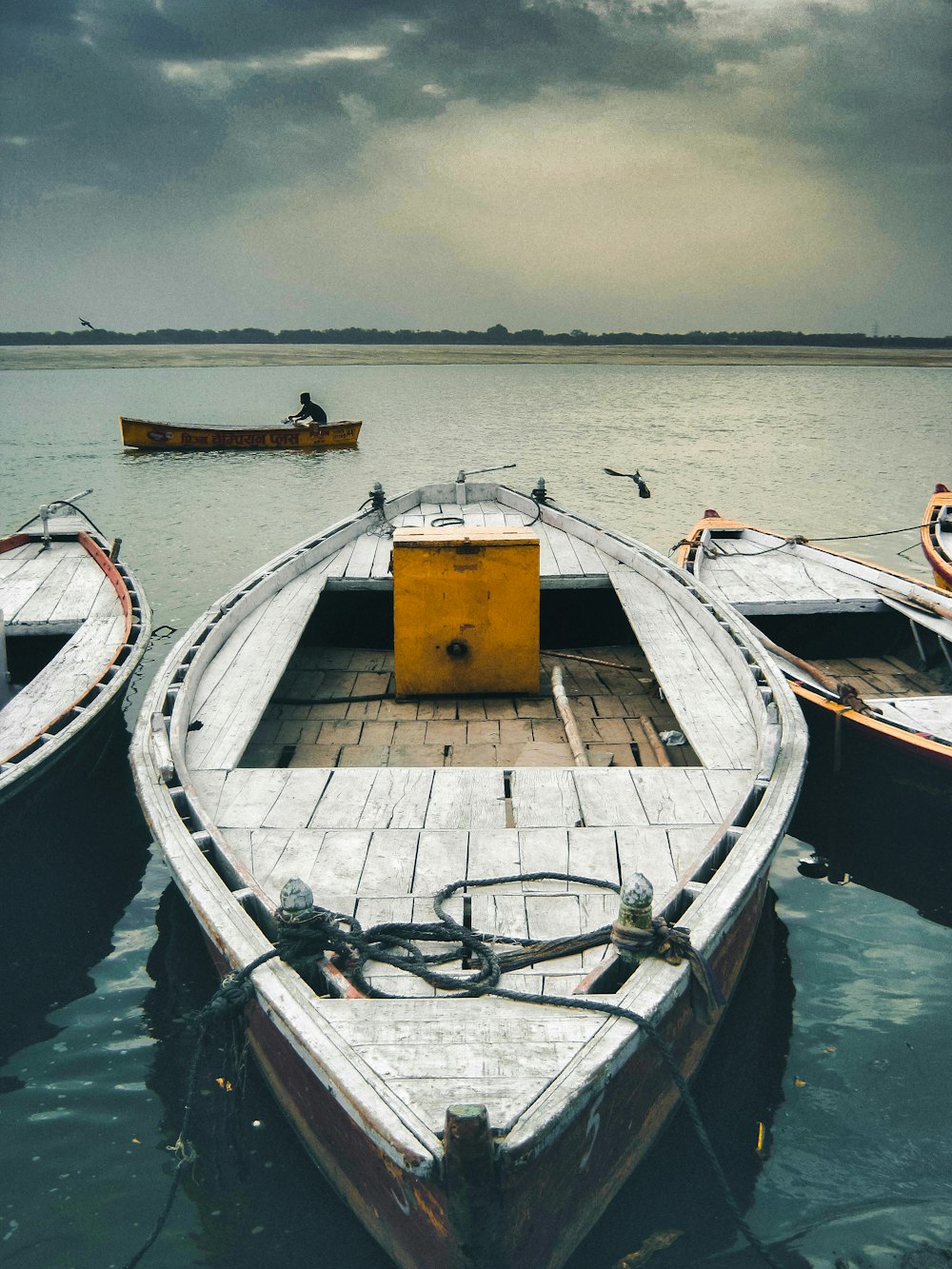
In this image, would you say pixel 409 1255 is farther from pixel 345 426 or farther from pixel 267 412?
pixel 267 412

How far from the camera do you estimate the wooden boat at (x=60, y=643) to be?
5.98m

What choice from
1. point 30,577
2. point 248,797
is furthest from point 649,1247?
point 30,577

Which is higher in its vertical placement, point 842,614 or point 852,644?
point 842,614

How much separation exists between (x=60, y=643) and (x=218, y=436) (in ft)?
79.9

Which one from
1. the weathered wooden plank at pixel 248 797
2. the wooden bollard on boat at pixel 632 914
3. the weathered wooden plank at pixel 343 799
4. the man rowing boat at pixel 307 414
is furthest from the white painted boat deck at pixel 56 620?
the man rowing boat at pixel 307 414

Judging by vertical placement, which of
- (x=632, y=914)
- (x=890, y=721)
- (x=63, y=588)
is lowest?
(x=890, y=721)

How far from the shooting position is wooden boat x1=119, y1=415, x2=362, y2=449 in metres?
31.0

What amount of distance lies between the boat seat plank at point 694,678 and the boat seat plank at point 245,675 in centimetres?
254

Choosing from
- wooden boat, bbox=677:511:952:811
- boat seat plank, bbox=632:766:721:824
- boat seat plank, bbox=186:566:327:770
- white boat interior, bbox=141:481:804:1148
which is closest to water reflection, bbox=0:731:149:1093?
boat seat plank, bbox=186:566:327:770

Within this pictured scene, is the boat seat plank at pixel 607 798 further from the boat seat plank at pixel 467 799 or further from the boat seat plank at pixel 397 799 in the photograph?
the boat seat plank at pixel 397 799

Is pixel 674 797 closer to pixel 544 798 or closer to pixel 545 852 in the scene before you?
pixel 544 798

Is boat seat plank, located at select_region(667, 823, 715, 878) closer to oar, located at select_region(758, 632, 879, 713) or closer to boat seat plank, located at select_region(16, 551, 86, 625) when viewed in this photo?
oar, located at select_region(758, 632, 879, 713)

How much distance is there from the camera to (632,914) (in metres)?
3.11

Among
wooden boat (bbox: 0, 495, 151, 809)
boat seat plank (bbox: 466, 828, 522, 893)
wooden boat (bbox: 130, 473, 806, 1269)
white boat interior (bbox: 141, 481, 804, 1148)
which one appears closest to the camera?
wooden boat (bbox: 130, 473, 806, 1269)
